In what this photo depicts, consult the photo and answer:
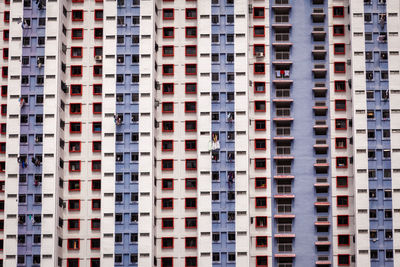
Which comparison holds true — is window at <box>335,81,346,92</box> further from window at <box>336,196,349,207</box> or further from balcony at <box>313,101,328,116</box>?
window at <box>336,196,349,207</box>

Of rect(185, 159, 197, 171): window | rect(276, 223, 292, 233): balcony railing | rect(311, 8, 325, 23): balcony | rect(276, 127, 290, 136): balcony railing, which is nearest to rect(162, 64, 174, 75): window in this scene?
rect(185, 159, 197, 171): window

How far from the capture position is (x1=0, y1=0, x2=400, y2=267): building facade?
9012 centimetres

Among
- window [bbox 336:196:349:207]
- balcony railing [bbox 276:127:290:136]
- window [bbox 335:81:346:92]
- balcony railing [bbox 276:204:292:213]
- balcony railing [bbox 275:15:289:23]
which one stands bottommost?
balcony railing [bbox 276:204:292:213]

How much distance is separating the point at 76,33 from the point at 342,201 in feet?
116

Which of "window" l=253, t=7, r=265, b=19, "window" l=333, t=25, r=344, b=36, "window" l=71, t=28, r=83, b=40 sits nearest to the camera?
"window" l=333, t=25, r=344, b=36

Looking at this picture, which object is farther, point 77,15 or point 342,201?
point 77,15

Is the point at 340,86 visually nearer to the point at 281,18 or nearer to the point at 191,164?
the point at 281,18

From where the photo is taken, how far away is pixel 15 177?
91.1 metres

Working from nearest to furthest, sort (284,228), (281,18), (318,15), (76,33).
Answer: (284,228) → (318,15) → (281,18) → (76,33)

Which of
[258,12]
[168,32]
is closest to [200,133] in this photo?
[168,32]

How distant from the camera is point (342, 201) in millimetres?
91688

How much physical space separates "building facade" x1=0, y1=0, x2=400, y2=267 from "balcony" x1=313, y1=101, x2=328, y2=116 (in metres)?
0.13

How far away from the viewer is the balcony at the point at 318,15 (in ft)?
311

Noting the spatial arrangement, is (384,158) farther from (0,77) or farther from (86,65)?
(0,77)
